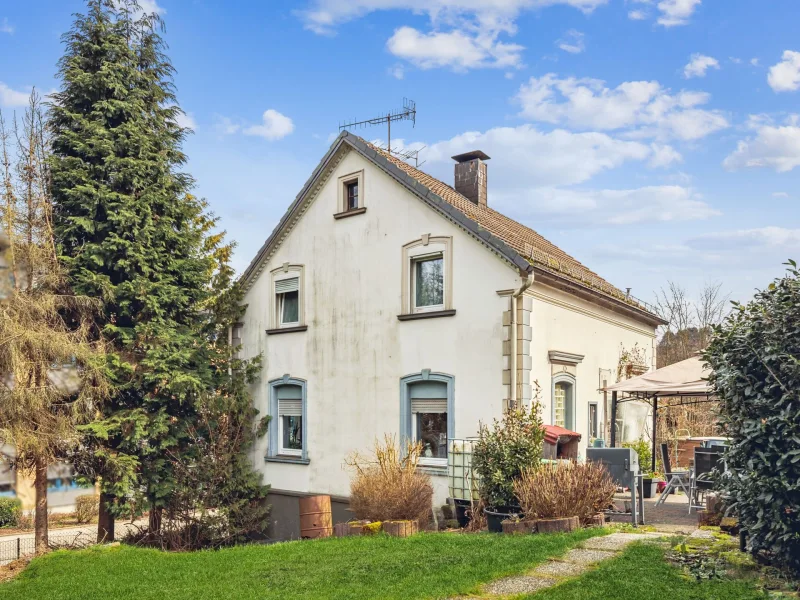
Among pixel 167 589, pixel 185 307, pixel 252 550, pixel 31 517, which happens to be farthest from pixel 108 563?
pixel 31 517

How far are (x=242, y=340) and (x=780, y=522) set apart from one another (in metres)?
14.1

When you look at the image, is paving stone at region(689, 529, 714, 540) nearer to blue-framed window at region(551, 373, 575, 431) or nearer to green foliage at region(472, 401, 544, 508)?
green foliage at region(472, 401, 544, 508)

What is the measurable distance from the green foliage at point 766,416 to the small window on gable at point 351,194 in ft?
34.0

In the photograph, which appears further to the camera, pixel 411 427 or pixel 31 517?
pixel 31 517

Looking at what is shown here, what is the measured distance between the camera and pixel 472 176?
18906 millimetres

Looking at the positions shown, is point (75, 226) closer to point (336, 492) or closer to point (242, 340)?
point (242, 340)

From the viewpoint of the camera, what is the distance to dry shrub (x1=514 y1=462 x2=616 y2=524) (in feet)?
33.7

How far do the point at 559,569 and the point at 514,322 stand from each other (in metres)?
6.27

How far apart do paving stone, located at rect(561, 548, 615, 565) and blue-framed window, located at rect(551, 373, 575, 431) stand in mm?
6718

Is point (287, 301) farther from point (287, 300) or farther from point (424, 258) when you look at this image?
point (424, 258)

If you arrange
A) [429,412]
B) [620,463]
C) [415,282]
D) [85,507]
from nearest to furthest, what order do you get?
[620,463] → [429,412] → [415,282] → [85,507]

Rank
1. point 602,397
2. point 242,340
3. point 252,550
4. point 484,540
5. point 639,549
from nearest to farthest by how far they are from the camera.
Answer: point 639,549 → point 484,540 → point 252,550 → point 602,397 → point 242,340

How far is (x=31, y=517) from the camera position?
2300 cm

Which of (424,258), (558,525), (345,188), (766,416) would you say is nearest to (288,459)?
(424,258)
